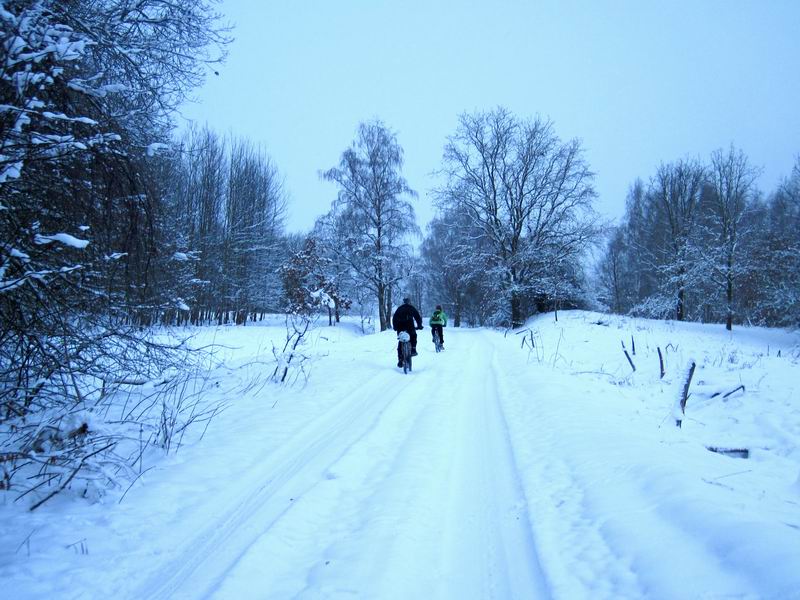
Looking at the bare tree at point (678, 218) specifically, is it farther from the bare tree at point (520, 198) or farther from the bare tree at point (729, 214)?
the bare tree at point (520, 198)

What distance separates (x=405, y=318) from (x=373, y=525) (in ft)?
25.1

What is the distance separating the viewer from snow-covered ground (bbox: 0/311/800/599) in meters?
2.13

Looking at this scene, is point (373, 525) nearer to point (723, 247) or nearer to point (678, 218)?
point (723, 247)

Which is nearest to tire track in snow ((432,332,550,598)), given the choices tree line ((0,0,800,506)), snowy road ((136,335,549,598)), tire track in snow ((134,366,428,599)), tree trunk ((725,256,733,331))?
snowy road ((136,335,549,598))

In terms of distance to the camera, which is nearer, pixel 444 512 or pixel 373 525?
pixel 373 525

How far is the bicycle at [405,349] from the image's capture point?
9086 millimetres

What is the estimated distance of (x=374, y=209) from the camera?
26453 millimetres

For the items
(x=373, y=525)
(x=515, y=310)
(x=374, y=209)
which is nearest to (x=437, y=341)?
(x=373, y=525)

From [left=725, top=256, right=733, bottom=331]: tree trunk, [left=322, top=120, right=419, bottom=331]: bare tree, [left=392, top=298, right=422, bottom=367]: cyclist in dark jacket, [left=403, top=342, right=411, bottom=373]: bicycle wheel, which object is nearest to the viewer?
[left=403, top=342, right=411, bottom=373]: bicycle wheel

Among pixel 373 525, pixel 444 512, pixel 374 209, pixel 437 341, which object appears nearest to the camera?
pixel 373 525

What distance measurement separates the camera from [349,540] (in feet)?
8.66

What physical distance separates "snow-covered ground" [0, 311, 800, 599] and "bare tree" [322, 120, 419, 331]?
2066cm

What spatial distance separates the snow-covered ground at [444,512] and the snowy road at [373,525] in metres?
0.01

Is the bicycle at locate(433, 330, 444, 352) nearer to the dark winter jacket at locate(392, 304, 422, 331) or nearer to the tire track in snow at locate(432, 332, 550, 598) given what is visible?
the dark winter jacket at locate(392, 304, 422, 331)
